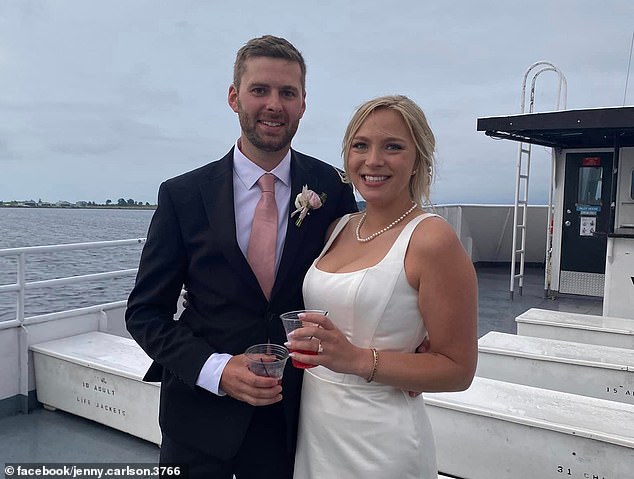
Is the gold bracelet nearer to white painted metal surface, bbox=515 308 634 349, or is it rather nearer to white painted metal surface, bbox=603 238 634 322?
white painted metal surface, bbox=515 308 634 349

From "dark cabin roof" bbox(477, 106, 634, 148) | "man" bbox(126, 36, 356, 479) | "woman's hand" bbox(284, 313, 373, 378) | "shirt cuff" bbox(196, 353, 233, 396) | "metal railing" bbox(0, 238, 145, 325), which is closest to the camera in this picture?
"woman's hand" bbox(284, 313, 373, 378)

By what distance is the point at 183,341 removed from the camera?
1.63 meters

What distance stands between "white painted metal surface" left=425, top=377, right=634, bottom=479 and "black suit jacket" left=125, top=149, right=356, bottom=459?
1304 mm

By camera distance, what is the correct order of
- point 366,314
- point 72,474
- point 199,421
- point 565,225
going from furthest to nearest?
point 565,225 → point 72,474 → point 199,421 → point 366,314

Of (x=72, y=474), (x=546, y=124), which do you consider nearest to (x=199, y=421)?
(x=72, y=474)

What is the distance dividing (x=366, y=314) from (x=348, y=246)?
0.25 metres

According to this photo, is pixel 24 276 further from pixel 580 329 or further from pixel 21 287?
pixel 580 329

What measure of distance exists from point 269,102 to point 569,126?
17.5 ft

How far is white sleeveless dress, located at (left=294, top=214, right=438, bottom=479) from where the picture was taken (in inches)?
61.7

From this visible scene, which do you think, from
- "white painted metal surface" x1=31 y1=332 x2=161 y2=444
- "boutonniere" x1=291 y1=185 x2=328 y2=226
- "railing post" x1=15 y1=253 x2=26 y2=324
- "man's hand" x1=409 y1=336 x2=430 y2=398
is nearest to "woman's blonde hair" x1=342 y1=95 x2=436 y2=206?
"boutonniere" x1=291 y1=185 x2=328 y2=226

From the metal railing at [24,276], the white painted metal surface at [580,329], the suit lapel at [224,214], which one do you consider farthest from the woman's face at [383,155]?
the white painted metal surface at [580,329]

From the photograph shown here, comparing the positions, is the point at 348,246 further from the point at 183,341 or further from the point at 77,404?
the point at 77,404

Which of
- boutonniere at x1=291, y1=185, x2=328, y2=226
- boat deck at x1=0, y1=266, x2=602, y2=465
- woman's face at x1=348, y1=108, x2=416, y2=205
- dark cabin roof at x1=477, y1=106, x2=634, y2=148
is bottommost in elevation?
boat deck at x1=0, y1=266, x2=602, y2=465

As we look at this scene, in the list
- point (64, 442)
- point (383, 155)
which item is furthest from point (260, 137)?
point (64, 442)
